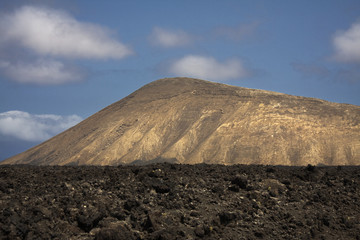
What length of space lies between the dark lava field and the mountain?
58667 mm

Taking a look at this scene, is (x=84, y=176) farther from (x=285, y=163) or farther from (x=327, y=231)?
(x=285, y=163)

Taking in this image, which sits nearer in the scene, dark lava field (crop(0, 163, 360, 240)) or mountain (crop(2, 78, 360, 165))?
dark lava field (crop(0, 163, 360, 240))

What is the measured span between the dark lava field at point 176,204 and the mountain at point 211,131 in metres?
58.7

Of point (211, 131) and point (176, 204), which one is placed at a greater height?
point (211, 131)

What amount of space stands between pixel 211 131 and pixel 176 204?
7652cm

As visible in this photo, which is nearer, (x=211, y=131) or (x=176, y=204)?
(x=176, y=204)

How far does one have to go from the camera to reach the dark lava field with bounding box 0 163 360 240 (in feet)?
46.9

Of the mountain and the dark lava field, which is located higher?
the mountain

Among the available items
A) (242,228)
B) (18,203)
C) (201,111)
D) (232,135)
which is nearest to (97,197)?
(18,203)

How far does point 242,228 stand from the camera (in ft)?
51.9

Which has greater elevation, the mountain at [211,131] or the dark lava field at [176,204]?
the mountain at [211,131]

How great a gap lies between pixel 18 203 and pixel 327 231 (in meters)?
12.6

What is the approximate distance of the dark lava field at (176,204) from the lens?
14.3 m

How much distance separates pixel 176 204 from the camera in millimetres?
16359
